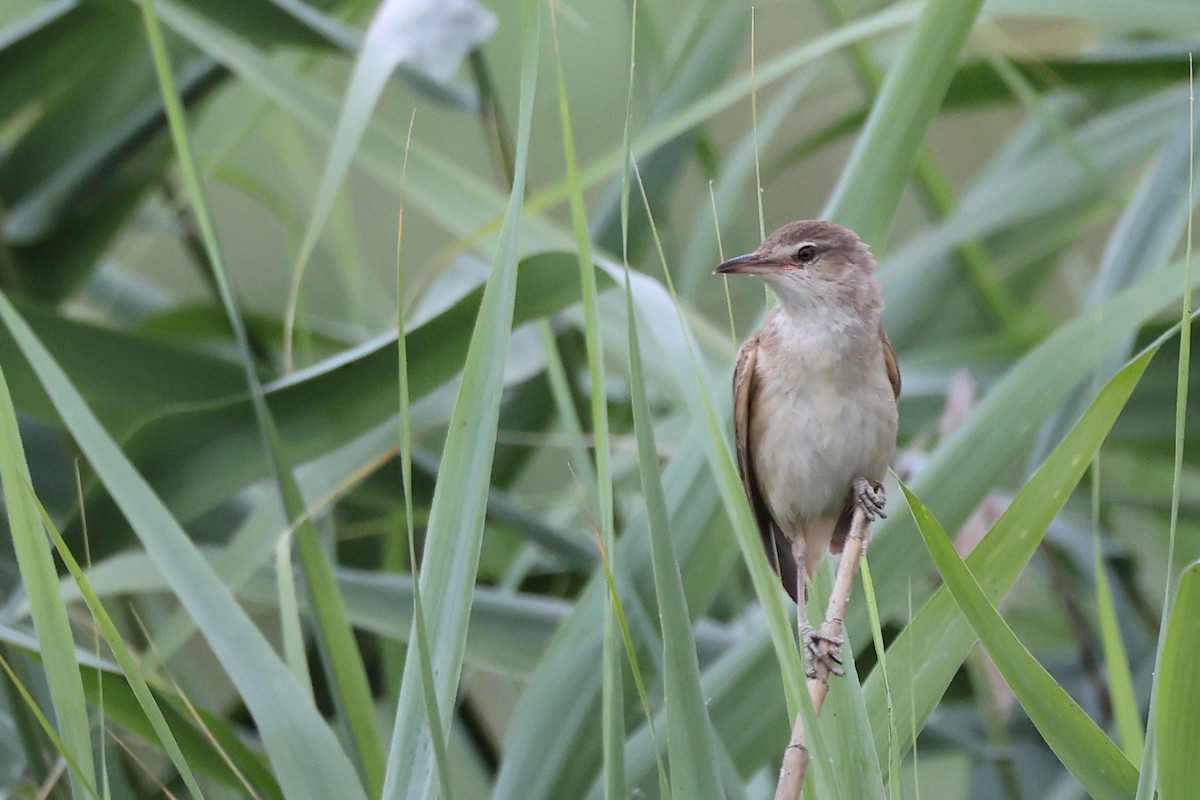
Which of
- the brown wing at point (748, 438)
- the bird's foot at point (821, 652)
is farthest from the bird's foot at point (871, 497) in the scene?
the bird's foot at point (821, 652)

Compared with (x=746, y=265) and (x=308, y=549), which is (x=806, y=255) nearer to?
(x=746, y=265)

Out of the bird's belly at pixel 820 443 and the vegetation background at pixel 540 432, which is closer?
the vegetation background at pixel 540 432

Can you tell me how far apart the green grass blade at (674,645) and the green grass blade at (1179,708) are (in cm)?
30

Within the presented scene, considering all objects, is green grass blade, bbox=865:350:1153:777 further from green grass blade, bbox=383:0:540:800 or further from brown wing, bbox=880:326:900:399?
brown wing, bbox=880:326:900:399

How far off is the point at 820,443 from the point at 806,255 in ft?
0.77

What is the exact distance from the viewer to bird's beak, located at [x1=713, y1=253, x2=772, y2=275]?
4.48 feet

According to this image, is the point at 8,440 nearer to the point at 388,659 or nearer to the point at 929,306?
the point at 388,659

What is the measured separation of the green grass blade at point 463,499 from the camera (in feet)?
2.92

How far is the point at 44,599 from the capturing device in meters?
0.93

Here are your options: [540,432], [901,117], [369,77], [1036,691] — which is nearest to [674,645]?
[1036,691]

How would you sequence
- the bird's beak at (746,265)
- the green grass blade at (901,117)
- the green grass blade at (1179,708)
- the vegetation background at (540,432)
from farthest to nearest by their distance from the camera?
the bird's beak at (746,265), the green grass blade at (901,117), the vegetation background at (540,432), the green grass blade at (1179,708)

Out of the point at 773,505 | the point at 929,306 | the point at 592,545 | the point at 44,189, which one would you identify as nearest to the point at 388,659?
the point at 592,545

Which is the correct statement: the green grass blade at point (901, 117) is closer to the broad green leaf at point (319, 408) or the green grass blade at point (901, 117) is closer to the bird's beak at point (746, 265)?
the bird's beak at point (746, 265)

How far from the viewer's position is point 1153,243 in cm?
164
